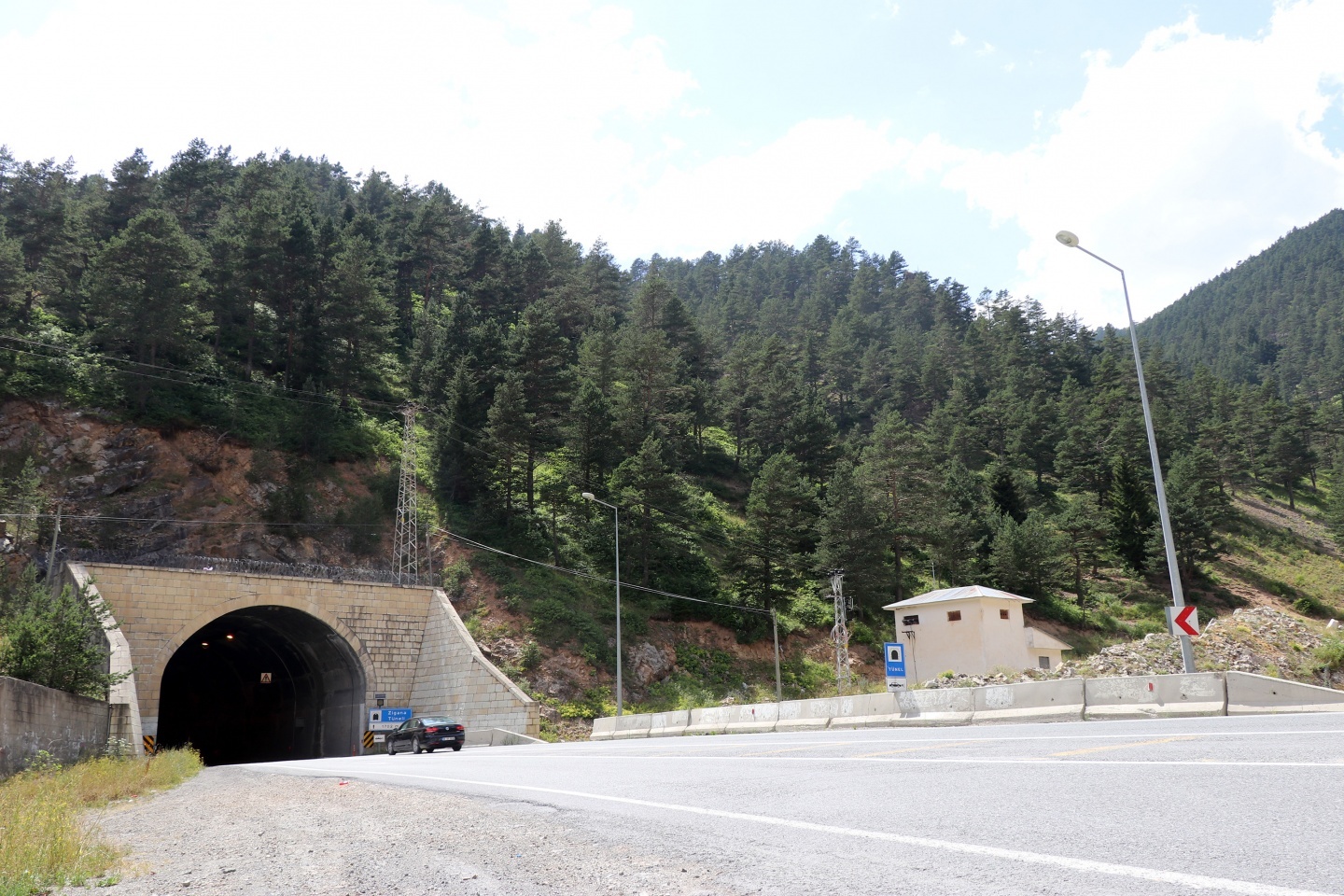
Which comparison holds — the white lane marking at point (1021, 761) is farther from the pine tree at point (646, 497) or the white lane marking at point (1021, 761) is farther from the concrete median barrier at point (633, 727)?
the pine tree at point (646, 497)

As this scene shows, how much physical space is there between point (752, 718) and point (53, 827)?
1693cm

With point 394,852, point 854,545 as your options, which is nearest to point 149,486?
point 854,545

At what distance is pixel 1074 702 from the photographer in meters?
15.6

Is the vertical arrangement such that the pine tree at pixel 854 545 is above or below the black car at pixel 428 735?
above

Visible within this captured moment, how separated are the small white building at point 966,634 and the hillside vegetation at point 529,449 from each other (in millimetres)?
4990

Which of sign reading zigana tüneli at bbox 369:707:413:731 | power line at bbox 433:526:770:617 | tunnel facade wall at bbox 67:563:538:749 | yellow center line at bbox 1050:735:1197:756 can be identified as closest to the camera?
yellow center line at bbox 1050:735:1197:756

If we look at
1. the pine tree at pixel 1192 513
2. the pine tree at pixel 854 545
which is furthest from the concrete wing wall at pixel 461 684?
the pine tree at pixel 1192 513

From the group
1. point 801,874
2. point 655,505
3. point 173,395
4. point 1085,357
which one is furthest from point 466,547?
point 1085,357

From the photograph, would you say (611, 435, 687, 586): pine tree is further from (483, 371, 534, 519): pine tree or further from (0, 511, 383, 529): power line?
(0, 511, 383, 529): power line

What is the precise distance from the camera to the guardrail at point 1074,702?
14.3 metres

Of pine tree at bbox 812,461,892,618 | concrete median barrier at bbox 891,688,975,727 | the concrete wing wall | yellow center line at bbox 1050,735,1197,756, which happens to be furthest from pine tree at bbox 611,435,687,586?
yellow center line at bbox 1050,735,1197,756

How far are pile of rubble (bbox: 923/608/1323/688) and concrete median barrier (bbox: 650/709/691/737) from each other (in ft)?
23.7

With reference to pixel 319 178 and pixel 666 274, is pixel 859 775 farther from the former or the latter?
pixel 666 274

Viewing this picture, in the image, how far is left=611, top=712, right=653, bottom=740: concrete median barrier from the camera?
88.9 ft
